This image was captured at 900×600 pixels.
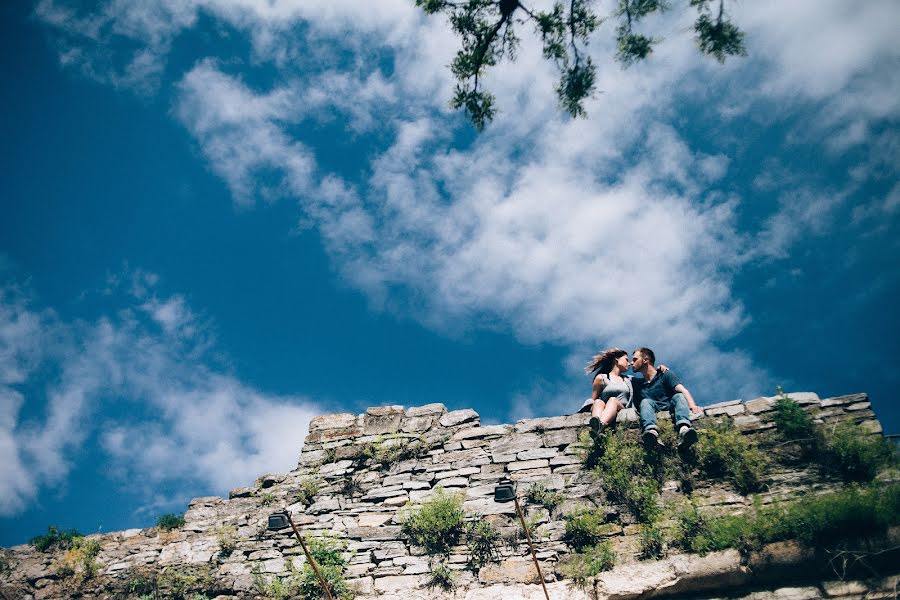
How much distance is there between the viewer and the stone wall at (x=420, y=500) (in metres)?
5.25

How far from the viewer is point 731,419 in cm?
623

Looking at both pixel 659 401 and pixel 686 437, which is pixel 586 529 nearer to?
pixel 686 437

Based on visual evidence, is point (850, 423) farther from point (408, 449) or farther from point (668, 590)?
point (408, 449)

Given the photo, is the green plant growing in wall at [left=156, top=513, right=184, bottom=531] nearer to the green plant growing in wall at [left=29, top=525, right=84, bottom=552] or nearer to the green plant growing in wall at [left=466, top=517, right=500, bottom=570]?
the green plant growing in wall at [left=29, top=525, right=84, bottom=552]

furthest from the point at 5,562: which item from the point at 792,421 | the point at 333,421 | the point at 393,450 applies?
the point at 792,421

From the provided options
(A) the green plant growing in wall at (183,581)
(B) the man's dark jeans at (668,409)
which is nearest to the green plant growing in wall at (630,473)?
(B) the man's dark jeans at (668,409)

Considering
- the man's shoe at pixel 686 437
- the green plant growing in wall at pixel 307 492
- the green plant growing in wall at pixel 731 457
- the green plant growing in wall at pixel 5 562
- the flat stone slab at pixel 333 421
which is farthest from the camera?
the flat stone slab at pixel 333 421

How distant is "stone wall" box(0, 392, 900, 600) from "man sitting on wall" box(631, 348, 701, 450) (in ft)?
0.87

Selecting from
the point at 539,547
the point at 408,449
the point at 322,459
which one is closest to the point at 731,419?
the point at 539,547

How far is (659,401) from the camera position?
6.71m

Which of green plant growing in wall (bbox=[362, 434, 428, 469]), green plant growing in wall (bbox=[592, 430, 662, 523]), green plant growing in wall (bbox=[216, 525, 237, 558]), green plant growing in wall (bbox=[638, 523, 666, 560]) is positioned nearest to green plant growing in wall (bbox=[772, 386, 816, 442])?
green plant growing in wall (bbox=[592, 430, 662, 523])

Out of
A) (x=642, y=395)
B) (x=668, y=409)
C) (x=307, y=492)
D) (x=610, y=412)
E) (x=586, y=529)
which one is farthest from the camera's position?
(x=307, y=492)

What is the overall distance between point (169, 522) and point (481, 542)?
480 cm

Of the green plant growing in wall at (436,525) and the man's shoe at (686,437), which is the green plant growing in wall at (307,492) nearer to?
the green plant growing in wall at (436,525)
